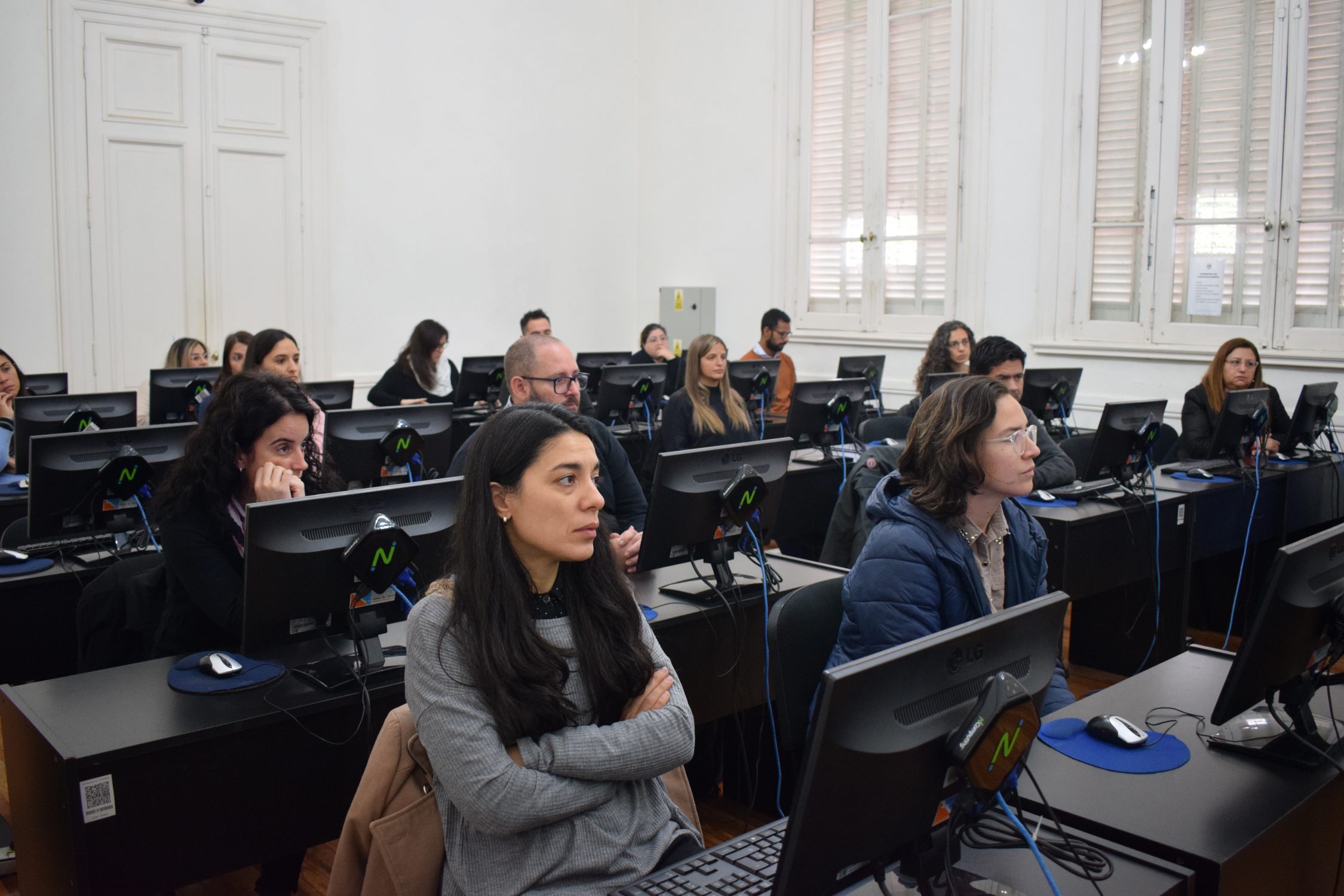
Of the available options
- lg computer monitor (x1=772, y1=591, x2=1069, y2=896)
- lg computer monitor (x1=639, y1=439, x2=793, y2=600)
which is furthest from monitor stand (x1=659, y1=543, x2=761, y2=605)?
lg computer monitor (x1=772, y1=591, x2=1069, y2=896)

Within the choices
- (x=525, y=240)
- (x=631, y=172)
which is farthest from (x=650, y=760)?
(x=631, y=172)

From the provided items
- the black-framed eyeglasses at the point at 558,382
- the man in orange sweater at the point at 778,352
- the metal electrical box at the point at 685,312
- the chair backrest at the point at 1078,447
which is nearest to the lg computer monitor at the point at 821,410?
the chair backrest at the point at 1078,447

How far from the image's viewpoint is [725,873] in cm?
151

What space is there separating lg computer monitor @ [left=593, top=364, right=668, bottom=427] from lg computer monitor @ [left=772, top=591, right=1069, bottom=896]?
5.09 metres

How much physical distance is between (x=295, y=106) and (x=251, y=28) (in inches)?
23.3

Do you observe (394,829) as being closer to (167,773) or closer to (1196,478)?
(167,773)

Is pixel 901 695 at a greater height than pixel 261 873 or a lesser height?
greater

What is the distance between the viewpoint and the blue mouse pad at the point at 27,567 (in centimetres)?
301

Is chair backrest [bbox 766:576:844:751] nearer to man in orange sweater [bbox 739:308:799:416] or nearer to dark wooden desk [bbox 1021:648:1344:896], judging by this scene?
dark wooden desk [bbox 1021:648:1344:896]

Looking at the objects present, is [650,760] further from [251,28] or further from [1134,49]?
[251,28]

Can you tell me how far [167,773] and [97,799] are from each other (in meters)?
0.11

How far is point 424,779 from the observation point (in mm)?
1575

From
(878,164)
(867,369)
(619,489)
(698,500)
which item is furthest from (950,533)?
(878,164)

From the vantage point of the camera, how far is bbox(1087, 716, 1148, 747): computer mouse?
187cm
